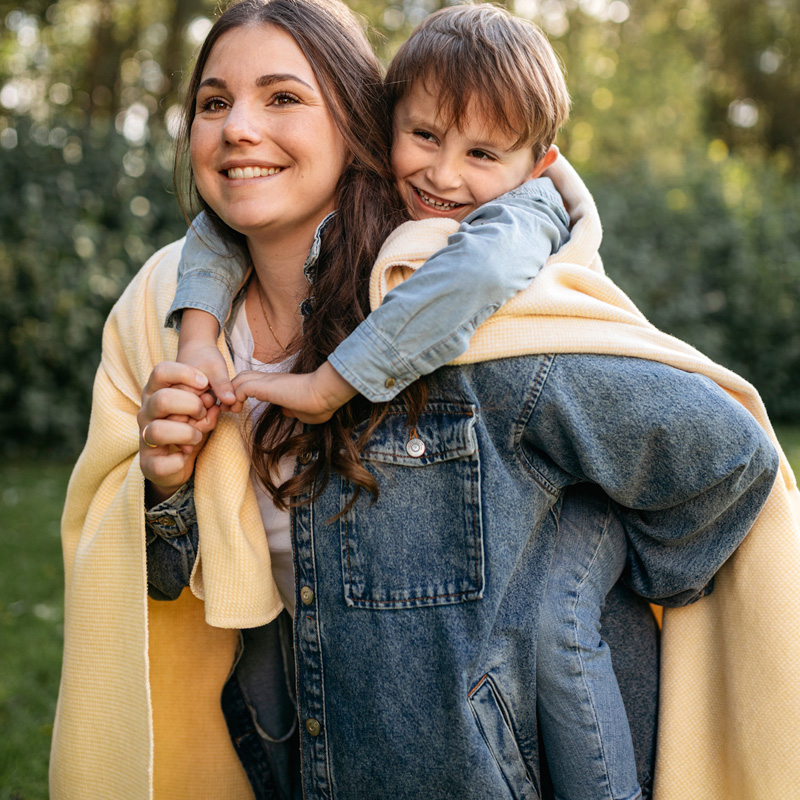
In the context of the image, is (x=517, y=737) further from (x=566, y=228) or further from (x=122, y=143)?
(x=122, y=143)

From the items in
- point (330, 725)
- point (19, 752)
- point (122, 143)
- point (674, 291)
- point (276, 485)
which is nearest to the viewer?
point (330, 725)

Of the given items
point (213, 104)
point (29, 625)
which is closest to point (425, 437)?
point (213, 104)

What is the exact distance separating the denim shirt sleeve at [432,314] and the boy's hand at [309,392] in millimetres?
39

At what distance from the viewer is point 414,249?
1.73 meters

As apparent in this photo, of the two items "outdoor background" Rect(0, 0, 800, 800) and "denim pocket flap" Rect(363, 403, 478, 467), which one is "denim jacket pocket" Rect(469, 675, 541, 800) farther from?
"outdoor background" Rect(0, 0, 800, 800)

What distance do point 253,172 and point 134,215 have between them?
19.5 ft

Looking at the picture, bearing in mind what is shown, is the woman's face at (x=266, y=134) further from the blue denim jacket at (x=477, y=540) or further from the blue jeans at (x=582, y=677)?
the blue jeans at (x=582, y=677)

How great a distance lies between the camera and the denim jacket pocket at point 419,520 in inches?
67.0

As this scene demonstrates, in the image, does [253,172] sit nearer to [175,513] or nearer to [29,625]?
[175,513]

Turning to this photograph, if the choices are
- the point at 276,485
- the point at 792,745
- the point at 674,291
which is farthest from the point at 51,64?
the point at 792,745

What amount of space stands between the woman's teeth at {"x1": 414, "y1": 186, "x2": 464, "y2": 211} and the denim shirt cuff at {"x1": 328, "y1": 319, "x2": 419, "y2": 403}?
65 centimetres

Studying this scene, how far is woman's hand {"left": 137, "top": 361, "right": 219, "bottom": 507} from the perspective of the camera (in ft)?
5.70

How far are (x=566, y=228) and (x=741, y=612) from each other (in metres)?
0.94

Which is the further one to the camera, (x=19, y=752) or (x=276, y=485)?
(x=19, y=752)
